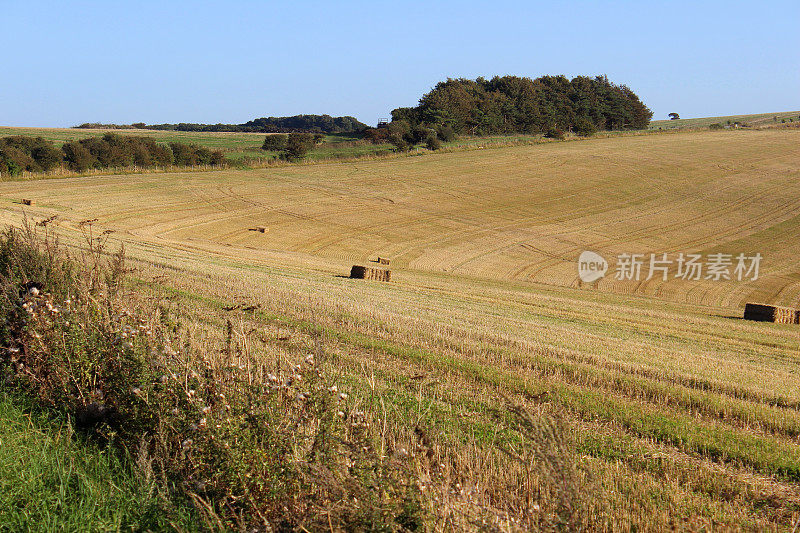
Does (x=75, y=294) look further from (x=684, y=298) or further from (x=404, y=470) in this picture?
(x=684, y=298)

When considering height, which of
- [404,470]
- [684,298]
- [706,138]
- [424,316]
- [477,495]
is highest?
[706,138]

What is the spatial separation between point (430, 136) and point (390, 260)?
47.0m

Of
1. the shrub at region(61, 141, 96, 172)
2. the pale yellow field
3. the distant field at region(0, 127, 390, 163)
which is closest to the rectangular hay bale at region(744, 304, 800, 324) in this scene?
the pale yellow field

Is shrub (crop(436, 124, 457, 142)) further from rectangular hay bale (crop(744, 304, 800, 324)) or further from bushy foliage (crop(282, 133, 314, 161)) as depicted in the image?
rectangular hay bale (crop(744, 304, 800, 324))

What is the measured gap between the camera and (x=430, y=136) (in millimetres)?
74438

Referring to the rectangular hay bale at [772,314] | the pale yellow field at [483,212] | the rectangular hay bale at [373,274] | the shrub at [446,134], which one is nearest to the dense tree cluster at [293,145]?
the pale yellow field at [483,212]

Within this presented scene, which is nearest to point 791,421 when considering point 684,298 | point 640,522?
point 640,522

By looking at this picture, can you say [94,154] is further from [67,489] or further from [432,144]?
[67,489]

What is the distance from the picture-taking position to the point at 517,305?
1894 centimetres

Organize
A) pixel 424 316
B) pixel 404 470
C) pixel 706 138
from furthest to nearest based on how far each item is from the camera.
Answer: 1. pixel 706 138
2. pixel 424 316
3. pixel 404 470

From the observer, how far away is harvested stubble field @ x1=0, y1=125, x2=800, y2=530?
5.73 meters

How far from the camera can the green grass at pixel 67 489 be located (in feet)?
14.6

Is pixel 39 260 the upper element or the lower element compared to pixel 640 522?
upper

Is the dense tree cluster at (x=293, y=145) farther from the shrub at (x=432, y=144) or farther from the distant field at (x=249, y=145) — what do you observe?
the shrub at (x=432, y=144)
